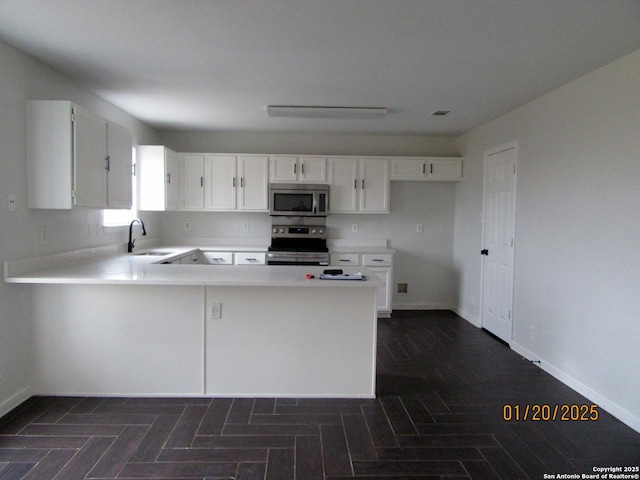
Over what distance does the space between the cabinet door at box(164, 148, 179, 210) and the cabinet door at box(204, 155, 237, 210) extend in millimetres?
384

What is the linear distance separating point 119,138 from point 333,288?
2372 mm

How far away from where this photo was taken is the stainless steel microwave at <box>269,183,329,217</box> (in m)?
5.25

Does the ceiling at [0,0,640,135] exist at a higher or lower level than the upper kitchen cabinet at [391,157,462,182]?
higher

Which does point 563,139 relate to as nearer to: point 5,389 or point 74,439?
point 74,439

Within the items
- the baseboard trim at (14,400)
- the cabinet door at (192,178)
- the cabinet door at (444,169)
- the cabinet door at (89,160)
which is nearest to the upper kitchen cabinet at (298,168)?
the cabinet door at (192,178)

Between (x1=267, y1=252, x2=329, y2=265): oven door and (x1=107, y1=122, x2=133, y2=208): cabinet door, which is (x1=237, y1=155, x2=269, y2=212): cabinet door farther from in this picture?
(x1=107, y1=122, x2=133, y2=208): cabinet door

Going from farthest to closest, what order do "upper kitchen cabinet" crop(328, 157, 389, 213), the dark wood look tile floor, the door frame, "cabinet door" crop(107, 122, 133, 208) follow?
→ "upper kitchen cabinet" crop(328, 157, 389, 213), the door frame, "cabinet door" crop(107, 122, 133, 208), the dark wood look tile floor

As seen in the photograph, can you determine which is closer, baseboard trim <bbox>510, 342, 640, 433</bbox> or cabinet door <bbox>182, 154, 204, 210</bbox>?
baseboard trim <bbox>510, 342, 640, 433</bbox>

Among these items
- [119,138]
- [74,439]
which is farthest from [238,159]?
[74,439]

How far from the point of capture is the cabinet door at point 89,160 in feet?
9.41

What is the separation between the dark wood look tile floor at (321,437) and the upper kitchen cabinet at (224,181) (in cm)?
294

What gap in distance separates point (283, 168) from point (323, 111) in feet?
4.27

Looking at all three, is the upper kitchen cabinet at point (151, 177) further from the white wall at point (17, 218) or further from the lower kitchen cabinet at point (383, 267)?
the lower kitchen cabinet at point (383, 267)
